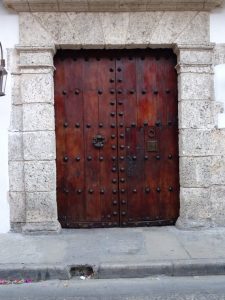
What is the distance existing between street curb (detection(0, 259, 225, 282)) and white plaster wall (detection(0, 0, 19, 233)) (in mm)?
1122

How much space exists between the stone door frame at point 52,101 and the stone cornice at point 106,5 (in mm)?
66

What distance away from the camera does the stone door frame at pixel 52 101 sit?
4.57 m

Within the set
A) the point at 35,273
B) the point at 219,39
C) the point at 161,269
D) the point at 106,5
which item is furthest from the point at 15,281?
the point at 219,39

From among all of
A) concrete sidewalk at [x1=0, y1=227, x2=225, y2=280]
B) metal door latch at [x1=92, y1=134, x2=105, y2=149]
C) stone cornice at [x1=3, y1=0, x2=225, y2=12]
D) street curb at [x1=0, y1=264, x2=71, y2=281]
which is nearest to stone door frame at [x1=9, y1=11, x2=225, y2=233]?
stone cornice at [x1=3, y1=0, x2=225, y2=12]

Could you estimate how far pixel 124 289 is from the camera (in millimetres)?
3303

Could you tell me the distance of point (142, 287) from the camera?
3334 mm

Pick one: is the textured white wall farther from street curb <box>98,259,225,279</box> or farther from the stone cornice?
street curb <box>98,259,225,279</box>

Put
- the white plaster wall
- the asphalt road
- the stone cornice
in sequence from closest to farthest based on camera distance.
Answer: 1. the asphalt road
2. the stone cornice
3. the white plaster wall

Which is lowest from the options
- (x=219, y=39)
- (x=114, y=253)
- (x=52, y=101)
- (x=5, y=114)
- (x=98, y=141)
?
(x=114, y=253)

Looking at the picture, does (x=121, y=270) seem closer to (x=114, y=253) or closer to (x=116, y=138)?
(x=114, y=253)

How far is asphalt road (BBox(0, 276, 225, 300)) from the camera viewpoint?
3164mm

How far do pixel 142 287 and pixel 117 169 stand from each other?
1.77 metres

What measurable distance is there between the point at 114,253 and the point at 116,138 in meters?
1.48

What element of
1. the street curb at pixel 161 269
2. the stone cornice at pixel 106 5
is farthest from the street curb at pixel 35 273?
the stone cornice at pixel 106 5
